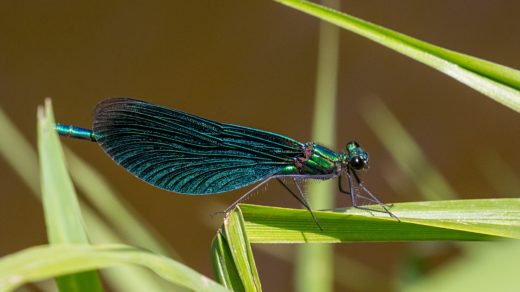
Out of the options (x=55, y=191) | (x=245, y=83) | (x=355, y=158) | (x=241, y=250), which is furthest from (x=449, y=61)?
(x=245, y=83)

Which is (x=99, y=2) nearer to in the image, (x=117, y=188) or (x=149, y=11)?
(x=149, y=11)

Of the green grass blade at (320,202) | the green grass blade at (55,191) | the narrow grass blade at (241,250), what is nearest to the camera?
the green grass blade at (55,191)

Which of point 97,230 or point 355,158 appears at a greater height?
point 355,158

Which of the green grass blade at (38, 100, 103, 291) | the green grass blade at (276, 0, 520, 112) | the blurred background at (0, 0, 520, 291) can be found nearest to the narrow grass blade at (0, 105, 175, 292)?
the green grass blade at (276, 0, 520, 112)

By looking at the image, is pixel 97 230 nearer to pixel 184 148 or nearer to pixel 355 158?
pixel 184 148

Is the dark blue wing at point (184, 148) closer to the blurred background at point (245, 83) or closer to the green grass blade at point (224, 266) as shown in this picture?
the green grass blade at point (224, 266)

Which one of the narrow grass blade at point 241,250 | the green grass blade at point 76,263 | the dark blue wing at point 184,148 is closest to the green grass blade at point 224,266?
the narrow grass blade at point 241,250
